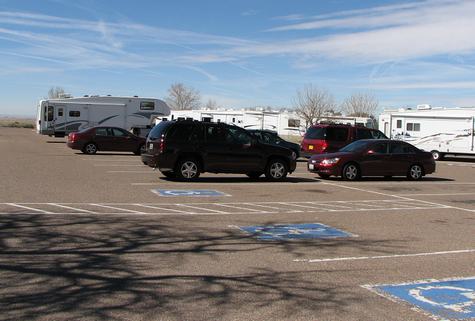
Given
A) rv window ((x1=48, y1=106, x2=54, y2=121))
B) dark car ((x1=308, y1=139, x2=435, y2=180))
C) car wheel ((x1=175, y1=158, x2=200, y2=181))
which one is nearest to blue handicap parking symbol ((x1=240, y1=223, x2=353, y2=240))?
car wheel ((x1=175, y1=158, x2=200, y2=181))

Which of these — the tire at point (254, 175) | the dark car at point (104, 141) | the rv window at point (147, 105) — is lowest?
the tire at point (254, 175)

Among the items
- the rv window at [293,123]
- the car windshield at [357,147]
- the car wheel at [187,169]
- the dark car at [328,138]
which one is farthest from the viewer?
the rv window at [293,123]

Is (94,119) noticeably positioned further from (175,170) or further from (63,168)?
(175,170)

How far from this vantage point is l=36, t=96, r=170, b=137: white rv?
37.6m

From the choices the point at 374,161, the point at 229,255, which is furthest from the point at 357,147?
the point at 229,255

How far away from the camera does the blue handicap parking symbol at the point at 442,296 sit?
4992mm

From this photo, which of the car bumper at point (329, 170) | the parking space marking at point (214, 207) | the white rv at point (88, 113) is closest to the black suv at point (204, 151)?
the car bumper at point (329, 170)

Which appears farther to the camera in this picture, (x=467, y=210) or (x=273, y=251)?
(x=467, y=210)

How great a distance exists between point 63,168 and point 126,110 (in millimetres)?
20126

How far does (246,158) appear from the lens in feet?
53.7

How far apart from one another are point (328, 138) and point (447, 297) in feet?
55.6

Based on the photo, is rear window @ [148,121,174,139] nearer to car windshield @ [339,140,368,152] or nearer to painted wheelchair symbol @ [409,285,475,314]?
car windshield @ [339,140,368,152]

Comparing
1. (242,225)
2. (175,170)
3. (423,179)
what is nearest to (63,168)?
(175,170)

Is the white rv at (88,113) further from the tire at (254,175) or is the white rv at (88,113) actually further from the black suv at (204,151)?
the black suv at (204,151)
